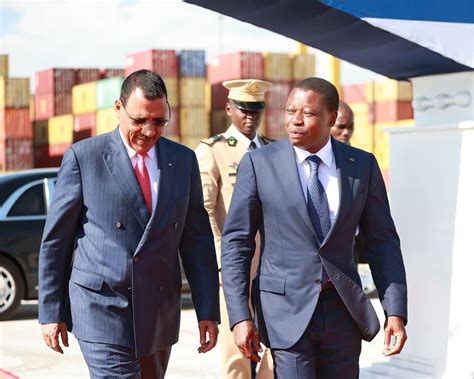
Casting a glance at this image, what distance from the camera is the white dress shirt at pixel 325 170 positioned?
4902mm

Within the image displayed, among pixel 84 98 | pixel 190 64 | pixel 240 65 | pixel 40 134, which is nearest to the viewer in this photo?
pixel 240 65

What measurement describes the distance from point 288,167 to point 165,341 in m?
0.84

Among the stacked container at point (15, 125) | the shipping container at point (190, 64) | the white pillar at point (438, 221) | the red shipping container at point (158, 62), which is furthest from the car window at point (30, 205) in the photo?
the stacked container at point (15, 125)

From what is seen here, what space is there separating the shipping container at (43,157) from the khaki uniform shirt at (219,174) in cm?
3718

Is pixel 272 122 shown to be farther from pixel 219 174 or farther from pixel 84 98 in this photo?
pixel 219 174

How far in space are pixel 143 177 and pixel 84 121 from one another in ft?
120

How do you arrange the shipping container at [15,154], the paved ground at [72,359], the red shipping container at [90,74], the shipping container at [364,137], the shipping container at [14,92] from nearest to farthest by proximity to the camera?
the paved ground at [72,359] < the shipping container at [15,154] < the shipping container at [364,137] < the red shipping container at [90,74] < the shipping container at [14,92]

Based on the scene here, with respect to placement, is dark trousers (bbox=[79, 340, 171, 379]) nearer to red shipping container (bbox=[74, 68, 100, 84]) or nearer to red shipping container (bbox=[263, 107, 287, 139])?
red shipping container (bbox=[263, 107, 287, 139])

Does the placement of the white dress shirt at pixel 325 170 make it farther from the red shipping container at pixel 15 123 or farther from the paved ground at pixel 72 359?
the red shipping container at pixel 15 123

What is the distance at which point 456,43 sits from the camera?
6734 millimetres

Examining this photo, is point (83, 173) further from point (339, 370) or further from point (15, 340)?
point (15, 340)

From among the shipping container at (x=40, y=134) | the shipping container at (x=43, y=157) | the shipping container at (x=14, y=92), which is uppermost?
the shipping container at (x=14, y=92)

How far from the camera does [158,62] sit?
128 feet

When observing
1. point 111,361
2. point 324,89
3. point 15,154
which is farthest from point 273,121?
point 111,361
